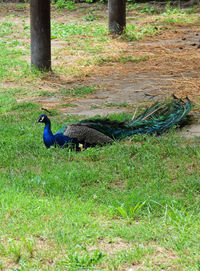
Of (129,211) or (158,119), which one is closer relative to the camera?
(129,211)

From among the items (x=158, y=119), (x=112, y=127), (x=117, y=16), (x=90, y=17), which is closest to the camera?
(x=112, y=127)

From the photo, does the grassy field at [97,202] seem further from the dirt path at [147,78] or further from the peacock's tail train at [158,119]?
the dirt path at [147,78]

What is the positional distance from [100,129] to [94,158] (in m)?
0.56

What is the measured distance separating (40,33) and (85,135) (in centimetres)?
Result: 463

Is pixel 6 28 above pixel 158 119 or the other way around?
above

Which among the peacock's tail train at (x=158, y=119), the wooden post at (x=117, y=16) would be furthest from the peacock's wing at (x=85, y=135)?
the wooden post at (x=117, y=16)

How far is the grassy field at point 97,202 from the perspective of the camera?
3.13 m

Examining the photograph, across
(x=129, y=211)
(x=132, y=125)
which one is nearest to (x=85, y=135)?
(x=132, y=125)

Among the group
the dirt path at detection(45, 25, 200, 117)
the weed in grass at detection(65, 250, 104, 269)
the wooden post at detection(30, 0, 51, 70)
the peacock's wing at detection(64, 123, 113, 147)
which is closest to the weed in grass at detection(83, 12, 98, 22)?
the dirt path at detection(45, 25, 200, 117)

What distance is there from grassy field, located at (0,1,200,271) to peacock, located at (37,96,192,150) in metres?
0.14

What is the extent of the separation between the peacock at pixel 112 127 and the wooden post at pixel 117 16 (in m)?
7.47

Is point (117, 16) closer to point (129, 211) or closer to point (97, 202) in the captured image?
point (97, 202)

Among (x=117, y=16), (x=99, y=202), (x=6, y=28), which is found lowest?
(x=99, y=202)

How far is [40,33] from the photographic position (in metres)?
9.44
